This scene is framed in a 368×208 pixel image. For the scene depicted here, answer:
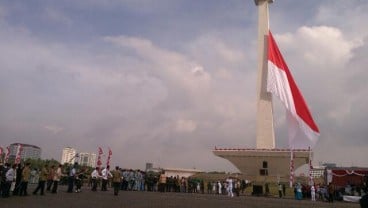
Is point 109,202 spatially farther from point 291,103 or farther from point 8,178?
point 291,103

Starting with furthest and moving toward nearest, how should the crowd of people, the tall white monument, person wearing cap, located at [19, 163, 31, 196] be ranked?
the tall white monument
the crowd of people
person wearing cap, located at [19, 163, 31, 196]

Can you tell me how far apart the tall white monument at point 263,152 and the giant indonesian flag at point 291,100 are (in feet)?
19.2

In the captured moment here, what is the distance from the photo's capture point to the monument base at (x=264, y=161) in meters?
46.1

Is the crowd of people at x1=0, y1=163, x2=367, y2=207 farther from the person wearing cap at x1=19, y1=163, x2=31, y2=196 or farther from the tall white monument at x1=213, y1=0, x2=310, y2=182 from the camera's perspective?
the tall white monument at x1=213, y1=0, x2=310, y2=182

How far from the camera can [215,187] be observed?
4228 centimetres

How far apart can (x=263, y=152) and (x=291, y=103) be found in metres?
10.9

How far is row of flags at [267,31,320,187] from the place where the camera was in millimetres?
35031

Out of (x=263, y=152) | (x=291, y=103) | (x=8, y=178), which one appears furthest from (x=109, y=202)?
(x=263, y=152)

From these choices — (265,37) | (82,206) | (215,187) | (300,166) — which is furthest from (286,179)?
(82,206)

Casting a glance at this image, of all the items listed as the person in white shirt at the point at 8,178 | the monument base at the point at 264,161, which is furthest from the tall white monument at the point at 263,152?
the person in white shirt at the point at 8,178

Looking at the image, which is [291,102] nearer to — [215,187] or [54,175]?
[215,187]

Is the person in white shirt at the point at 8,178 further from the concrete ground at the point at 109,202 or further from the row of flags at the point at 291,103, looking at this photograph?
the row of flags at the point at 291,103

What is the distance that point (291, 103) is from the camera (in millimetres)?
37531

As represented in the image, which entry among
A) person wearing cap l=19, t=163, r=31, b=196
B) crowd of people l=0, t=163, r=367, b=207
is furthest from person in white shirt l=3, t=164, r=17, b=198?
person wearing cap l=19, t=163, r=31, b=196
